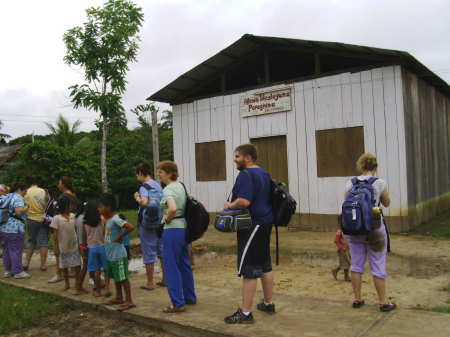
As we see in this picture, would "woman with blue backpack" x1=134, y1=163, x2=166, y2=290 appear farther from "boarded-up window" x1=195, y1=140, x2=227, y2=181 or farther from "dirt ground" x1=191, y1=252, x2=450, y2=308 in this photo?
"boarded-up window" x1=195, y1=140, x2=227, y2=181

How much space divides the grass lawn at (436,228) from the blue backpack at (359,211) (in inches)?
202

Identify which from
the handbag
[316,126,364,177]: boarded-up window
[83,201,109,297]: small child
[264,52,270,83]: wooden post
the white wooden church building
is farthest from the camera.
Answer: [264,52,270,83]: wooden post

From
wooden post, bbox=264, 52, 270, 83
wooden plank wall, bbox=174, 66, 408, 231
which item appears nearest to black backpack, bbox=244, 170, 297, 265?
wooden plank wall, bbox=174, 66, 408, 231

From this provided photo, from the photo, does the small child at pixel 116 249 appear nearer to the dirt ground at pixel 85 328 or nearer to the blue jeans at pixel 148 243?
the dirt ground at pixel 85 328

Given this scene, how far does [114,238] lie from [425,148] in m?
7.91

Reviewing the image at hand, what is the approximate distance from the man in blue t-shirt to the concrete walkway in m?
0.25

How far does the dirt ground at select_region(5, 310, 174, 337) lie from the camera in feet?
14.9

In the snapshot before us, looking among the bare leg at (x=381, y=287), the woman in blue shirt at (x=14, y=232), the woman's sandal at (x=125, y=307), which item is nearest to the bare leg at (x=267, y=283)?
the bare leg at (x=381, y=287)

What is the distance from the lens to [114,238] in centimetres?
498

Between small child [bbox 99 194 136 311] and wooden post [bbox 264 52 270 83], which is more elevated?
wooden post [bbox 264 52 270 83]

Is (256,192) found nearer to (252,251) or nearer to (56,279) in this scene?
(252,251)

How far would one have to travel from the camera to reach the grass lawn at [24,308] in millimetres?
4961

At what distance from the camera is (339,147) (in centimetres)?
951

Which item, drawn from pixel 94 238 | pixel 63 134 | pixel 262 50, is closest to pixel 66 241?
pixel 94 238
